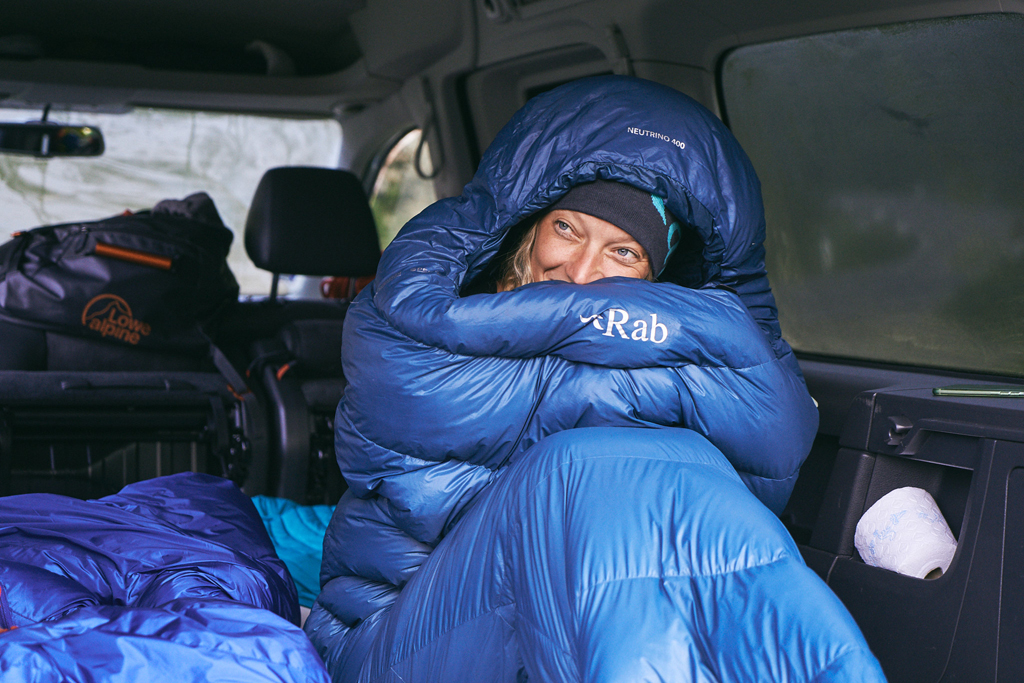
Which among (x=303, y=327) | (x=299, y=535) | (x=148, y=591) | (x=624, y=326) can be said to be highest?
(x=624, y=326)

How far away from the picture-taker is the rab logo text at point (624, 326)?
1.27m

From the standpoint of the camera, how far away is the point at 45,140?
9.21 ft

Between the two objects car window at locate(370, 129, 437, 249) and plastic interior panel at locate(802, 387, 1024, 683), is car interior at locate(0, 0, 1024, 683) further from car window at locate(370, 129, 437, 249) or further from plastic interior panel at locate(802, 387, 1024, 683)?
car window at locate(370, 129, 437, 249)

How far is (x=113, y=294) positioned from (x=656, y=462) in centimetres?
188

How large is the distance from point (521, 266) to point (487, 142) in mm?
1521

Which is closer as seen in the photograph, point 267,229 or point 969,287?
point 969,287

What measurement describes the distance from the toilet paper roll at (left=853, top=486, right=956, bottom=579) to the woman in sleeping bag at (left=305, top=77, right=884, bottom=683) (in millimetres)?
281

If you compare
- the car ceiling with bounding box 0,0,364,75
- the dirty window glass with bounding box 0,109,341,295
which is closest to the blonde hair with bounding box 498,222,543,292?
the car ceiling with bounding box 0,0,364,75

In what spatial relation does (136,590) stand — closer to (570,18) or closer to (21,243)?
(21,243)

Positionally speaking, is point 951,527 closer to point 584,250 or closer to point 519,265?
point 584,250

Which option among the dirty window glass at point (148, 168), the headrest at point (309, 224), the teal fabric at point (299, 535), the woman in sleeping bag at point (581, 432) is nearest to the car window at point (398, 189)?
the dirty window glass at point (148, 168)

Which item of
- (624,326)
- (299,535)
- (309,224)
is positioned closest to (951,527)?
(624,326)

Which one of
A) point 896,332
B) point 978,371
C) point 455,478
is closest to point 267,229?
point 455,478

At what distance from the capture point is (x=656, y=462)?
1060 millimetres
